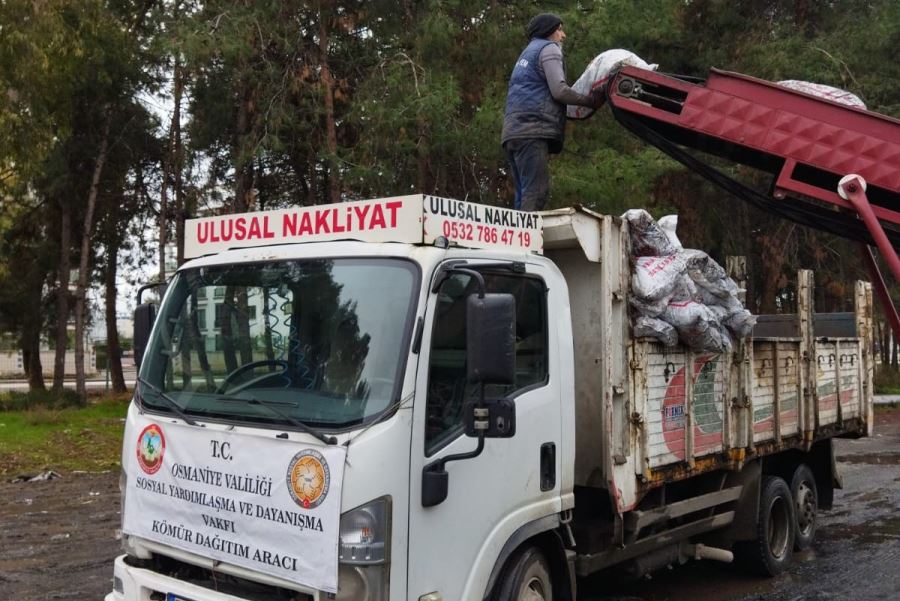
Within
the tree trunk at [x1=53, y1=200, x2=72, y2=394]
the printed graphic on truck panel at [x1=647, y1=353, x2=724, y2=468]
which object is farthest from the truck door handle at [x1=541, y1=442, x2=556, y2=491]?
the tree trunk at [x1=53, y1=200, x2=72, y2=394]

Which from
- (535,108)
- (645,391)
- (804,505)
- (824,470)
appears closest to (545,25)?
(535,108)

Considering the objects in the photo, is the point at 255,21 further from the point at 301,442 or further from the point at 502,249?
the point at 301,442

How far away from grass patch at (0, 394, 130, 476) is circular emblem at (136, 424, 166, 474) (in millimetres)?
8580

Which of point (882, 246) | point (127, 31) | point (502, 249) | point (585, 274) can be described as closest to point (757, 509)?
point (882, 246)

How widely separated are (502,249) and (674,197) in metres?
14.9

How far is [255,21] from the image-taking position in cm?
1302

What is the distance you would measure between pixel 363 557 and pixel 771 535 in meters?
4.63

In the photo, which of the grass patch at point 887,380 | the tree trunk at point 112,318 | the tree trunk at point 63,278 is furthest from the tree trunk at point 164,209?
the grass patch at point 887,380

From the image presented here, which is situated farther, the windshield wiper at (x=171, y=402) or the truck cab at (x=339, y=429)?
the windshield wiper at (x=171, y=402)

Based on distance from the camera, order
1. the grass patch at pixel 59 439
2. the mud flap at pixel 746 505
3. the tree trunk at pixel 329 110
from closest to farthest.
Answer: the mud flap at pixel 746 505
the grass patch at pixel 59 439
the tree trunk at pixel 329 110

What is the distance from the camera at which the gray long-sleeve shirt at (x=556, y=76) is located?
231 inches

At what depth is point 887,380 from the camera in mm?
31891

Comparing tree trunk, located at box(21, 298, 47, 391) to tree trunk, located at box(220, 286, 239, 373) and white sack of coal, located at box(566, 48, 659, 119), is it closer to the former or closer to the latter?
white sack of coal, located at box(566, 48, 659, 119)

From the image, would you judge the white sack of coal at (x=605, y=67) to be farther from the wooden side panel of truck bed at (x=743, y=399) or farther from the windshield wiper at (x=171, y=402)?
the windshield wiper at (x=171, y=402)
